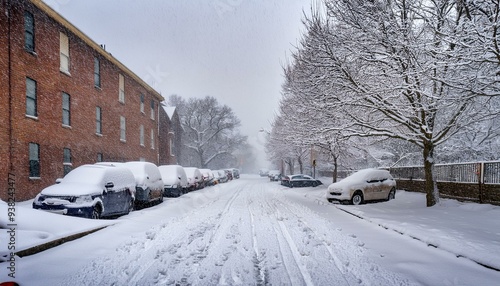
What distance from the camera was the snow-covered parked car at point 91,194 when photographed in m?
9.01

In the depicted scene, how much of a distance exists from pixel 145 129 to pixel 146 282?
1160 inches

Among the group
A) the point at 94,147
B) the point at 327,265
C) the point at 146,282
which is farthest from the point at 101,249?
the point at 94,147

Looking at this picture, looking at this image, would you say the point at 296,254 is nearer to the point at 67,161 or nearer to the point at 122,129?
the point at 67,161

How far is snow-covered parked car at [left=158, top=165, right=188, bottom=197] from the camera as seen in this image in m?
19.0

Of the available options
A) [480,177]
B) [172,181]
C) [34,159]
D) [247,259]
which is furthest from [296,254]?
[34,159]

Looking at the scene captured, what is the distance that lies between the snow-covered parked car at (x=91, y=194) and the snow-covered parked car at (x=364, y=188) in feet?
29.6

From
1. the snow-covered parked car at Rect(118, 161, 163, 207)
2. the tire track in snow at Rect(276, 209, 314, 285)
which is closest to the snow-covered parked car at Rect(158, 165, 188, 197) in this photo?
the snow-covered parked car at Rect(118, 161, 163, 207)

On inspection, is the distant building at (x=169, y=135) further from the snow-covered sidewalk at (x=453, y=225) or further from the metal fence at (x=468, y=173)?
the snow-covered sidewalk at (x=453, y=225)

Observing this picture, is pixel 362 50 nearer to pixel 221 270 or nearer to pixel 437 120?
pixel 437 120

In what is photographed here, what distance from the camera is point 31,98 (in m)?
15.9

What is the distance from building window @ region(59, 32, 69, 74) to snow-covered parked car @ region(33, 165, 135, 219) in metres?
10.2

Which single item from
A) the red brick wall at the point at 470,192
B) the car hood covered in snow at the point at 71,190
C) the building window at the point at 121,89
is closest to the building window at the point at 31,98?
the car hood covered in snow at the point at 71,190

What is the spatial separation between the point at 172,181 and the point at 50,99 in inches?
304

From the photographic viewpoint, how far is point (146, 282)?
453cm
